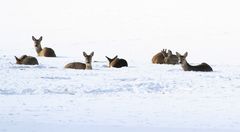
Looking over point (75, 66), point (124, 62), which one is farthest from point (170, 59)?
point (75, 66)

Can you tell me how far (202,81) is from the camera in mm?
14641

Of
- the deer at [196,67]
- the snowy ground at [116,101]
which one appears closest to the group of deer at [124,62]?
the deer at [196,67]

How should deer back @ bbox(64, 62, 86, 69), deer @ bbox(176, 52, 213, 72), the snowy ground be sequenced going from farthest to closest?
deer back @ bbox(64, 62, 86, 69) < deer @ bbox(176, 52, 213, 72) < the snowy ground

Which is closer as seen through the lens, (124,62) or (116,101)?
(116,101)

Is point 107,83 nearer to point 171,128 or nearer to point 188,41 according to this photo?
point 171,128

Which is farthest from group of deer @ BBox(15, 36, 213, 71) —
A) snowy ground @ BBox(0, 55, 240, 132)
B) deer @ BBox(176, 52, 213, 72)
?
snowy ground @ BBox(0, 55, 240, 132)

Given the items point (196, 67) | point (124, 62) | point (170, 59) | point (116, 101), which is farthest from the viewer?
point (170, 59)

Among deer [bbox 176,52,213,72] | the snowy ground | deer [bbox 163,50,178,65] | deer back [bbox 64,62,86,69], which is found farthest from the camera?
deer [bbox 163,50,178,65]

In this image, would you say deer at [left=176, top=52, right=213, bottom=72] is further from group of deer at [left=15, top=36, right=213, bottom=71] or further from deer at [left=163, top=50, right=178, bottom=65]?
deer at [left=163, top=50, right=178, bottom=65]

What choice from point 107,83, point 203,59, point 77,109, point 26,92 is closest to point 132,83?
point 107,83

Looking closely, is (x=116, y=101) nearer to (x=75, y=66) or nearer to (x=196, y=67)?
(x=75, y=66)

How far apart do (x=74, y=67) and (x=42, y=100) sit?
7.93 metres

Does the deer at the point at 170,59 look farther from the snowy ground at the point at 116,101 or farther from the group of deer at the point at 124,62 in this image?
the snowy ground at the point at 116,101

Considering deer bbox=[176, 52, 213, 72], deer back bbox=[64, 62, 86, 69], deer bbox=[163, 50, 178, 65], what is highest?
deer bbox=[163, 50, 178, 65]
